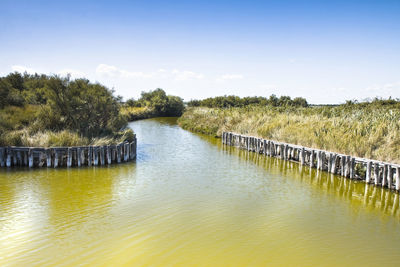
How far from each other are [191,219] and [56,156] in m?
9.03

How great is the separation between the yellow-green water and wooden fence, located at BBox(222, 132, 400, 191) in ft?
2.17

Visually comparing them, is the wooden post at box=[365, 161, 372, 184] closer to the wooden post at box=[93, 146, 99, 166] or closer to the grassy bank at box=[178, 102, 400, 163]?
the grassy bank at box=[178, 102, 400, 163]

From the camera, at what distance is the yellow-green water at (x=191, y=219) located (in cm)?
651

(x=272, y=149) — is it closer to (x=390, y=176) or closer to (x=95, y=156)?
(x=390, y=176)

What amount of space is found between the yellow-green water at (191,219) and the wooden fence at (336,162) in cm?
66

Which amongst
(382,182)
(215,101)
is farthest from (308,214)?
(215,101)

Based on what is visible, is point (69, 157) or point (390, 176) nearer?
point (390, 176)

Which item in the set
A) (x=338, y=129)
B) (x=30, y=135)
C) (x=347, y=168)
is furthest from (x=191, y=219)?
(x=338, y=129)

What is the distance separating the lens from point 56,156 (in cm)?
1430

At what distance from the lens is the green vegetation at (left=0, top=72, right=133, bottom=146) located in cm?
1533

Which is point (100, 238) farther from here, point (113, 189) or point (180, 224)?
point (113, 189)

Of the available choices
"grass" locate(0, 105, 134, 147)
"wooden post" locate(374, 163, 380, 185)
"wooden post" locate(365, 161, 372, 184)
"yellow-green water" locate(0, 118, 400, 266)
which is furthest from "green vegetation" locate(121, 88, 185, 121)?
"wooden post" locate(374, 163, 380, 185)

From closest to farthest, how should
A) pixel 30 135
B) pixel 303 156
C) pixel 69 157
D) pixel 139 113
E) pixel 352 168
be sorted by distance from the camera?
1. pixel 352 168
2. pixel 69 157
3. pixel 30 135
4. pixel 303 156
5. pixel 139 113

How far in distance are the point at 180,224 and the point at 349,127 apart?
1314 centimetres
